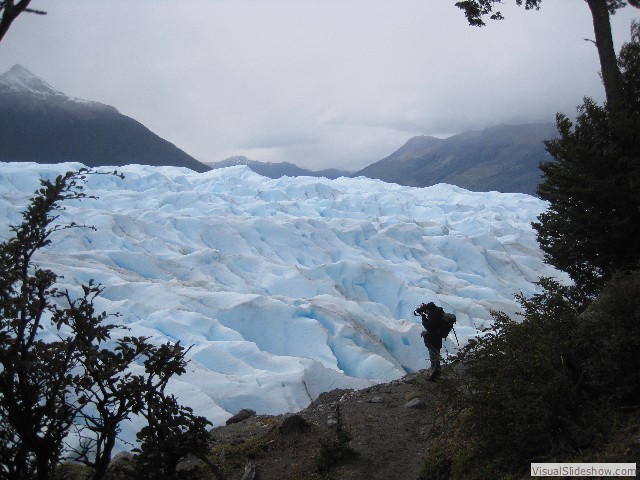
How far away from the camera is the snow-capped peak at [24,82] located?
276ft

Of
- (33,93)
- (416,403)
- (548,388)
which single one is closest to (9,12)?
(548,388)

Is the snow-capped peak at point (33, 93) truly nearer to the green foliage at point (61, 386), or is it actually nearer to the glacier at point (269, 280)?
the glacier at point (269, 280)

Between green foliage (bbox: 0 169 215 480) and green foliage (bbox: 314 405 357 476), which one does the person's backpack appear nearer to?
green foliage (bbox: 314 405 357 476)

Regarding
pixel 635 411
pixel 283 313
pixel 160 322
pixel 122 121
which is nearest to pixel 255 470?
pixel 635 411

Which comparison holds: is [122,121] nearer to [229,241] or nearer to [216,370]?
[229,241]

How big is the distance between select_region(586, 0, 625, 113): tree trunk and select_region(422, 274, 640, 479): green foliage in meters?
3.77

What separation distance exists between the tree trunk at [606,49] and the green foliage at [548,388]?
3.77 meters

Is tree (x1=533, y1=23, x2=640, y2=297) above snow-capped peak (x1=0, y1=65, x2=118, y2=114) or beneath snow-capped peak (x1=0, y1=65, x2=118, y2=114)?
beneath

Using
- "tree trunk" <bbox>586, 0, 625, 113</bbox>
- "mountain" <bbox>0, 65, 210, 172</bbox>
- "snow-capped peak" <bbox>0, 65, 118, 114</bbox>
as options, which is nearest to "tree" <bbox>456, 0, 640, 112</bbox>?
"tree trunk" <bbox>586, 0, 625, 113</bbox>

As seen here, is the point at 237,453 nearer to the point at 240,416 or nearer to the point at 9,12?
the point at 240,416

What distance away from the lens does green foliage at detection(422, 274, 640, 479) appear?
11.6 ft

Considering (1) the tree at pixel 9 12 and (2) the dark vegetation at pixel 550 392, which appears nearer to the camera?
(1) the tree at pixel 9 12

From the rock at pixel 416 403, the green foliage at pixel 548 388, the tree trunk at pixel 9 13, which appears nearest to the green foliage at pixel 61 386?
the tree trunk at pixel 9 13

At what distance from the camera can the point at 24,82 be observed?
286ft
